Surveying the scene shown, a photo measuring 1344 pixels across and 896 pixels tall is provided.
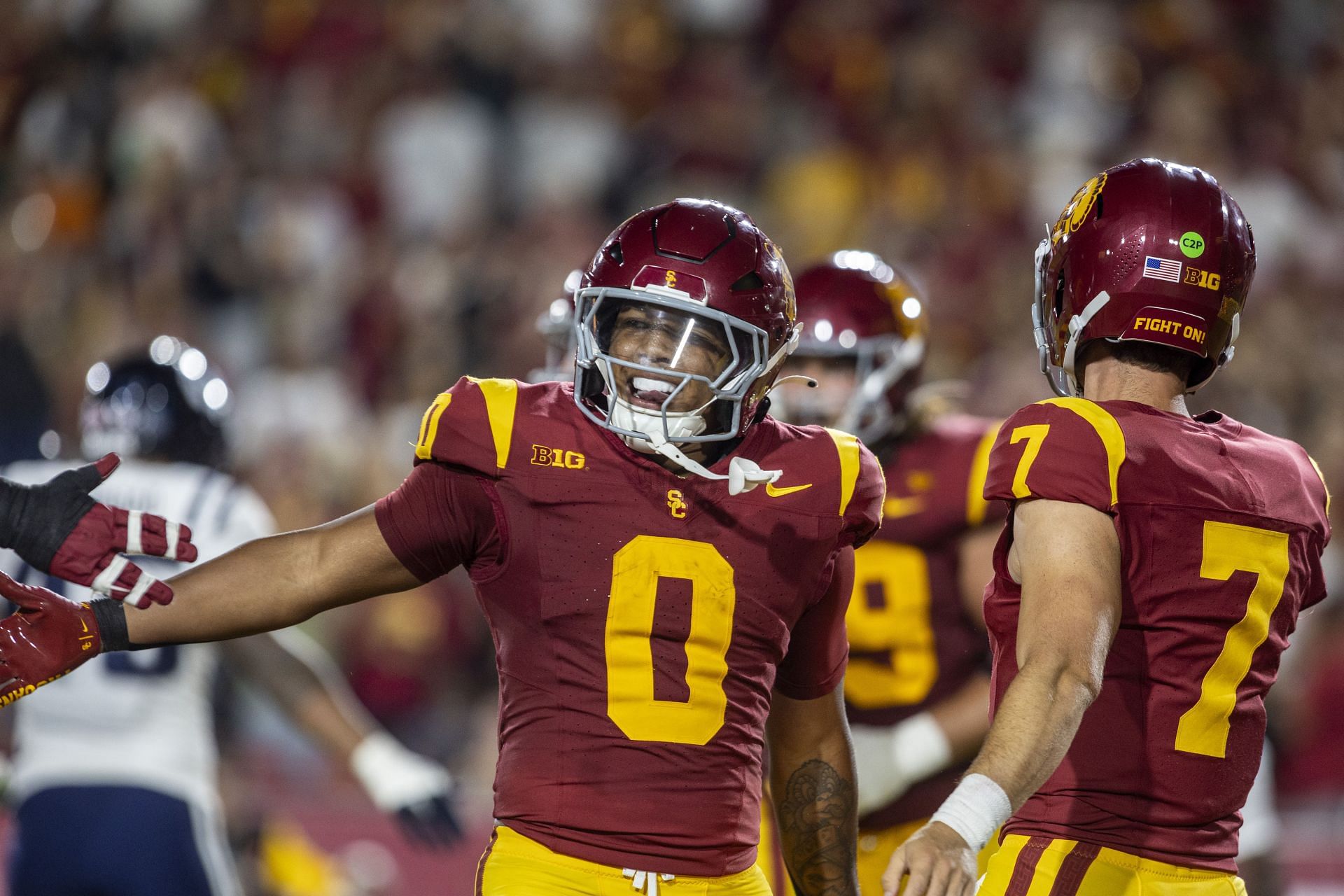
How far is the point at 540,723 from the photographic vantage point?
2609 mm

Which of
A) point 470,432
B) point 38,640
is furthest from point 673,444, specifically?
point 38,640

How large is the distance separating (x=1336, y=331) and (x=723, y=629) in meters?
6.83

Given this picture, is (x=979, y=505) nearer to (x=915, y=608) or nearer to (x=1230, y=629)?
(x=915, y=608)

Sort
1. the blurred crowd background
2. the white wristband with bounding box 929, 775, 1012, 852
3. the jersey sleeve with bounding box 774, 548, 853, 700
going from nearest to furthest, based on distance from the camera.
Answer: the white wristband with bounding box 929, 775, 1012, 852 → the jersey sleeve with bounding box 774, 548, 853, 700 → the blurred crowd background

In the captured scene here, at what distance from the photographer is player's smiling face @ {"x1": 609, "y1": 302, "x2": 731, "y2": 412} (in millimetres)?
2627

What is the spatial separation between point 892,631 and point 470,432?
1.57 metres

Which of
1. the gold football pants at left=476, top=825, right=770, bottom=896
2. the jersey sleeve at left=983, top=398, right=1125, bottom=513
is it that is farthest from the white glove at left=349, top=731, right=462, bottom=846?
the jersey sleeve at left=983, top=398, right=1125, bottom=513

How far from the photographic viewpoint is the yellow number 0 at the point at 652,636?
2.58m

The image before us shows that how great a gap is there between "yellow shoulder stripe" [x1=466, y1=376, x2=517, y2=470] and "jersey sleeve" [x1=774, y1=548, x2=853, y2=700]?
0.61 m

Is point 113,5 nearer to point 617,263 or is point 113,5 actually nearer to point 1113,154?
point 1113,154

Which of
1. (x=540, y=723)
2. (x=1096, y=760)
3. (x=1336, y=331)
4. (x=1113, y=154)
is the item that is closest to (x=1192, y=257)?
(x=1096, y=760)

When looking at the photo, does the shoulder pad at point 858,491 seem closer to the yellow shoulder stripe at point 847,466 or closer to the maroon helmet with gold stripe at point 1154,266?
the yellow shoulder stripe at point 847,466

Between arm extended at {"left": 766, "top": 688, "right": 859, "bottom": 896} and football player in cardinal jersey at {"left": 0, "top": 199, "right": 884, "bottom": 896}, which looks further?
arm extended at {"left": 766, "top": 688, "right": 859, "bottom": 896}

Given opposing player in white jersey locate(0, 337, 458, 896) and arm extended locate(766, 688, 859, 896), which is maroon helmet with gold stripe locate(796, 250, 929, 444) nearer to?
arm extended locate(766, 688, 859, 896)
